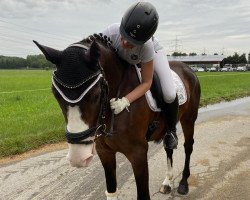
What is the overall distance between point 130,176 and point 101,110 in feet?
9.72

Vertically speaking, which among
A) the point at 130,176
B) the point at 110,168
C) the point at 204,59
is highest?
the point at 110,168

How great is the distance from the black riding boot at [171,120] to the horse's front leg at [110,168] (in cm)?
77

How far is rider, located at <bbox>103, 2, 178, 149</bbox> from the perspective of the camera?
3080 mm

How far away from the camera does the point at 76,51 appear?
8.74 ft

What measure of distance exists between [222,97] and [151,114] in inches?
567

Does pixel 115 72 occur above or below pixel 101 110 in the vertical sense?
above

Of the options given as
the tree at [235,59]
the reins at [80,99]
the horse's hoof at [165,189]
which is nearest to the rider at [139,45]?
the reins at [80,99]

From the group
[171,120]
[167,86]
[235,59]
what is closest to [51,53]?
[167,86]

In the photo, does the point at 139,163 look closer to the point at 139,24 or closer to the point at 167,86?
the point at 167,86

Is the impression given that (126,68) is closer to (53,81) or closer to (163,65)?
(163,65)

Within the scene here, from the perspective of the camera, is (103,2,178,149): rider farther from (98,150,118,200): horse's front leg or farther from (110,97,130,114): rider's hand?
(98,150,118,200): horse's front leg

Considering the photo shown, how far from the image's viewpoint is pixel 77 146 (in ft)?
8.84

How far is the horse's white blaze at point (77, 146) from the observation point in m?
2.61

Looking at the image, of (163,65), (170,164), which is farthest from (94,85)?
(170,164)
